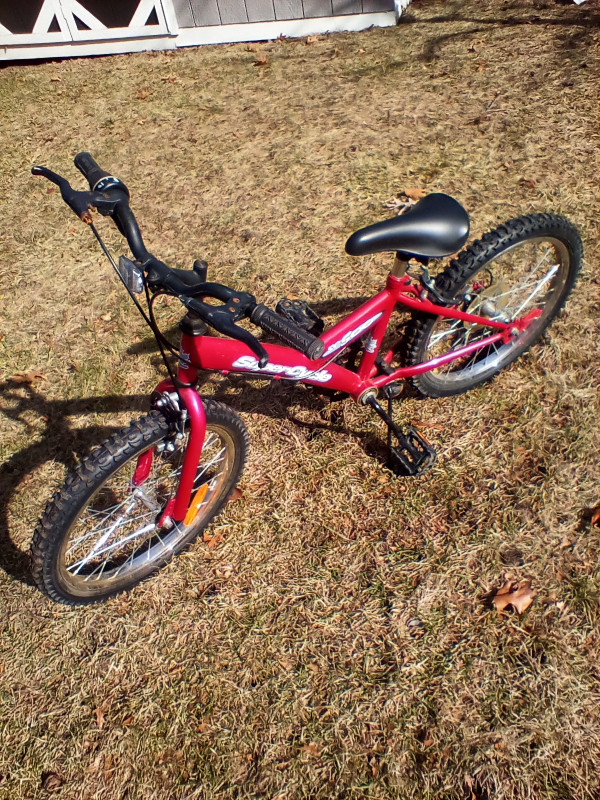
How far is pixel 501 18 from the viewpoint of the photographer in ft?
19.8

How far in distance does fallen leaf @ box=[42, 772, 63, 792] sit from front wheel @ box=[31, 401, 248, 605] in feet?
2.05

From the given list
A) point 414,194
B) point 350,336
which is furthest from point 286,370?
point 414,194

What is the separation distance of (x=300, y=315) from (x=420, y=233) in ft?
1.85

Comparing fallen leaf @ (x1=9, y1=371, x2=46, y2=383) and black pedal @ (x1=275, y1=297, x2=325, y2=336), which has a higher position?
black pedal @ (x1=275, y1=297, x2=325, y2=336)

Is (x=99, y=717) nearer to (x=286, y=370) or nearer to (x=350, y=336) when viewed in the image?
(x=286, y=370)

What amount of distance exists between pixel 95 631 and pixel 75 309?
87.8 inches

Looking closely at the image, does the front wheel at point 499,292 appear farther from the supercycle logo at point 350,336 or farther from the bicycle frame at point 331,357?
the supercycle logo at point 350,336

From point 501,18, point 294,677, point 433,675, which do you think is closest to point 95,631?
point 294,677

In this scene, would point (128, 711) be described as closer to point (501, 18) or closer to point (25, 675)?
point (25, 675)

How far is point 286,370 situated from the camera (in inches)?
92.7

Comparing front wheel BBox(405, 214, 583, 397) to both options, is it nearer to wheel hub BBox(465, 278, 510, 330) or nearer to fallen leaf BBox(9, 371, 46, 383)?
wheel hub BBox(465, 278, 510, 330)

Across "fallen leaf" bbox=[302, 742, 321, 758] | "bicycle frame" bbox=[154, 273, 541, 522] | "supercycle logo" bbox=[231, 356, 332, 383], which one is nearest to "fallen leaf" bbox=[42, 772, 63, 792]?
"fallen leaf" bbox=[302, 742, 321, 758]

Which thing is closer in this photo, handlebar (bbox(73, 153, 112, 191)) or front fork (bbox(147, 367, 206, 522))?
handlebar (bbox(73, 153, 112, 191))

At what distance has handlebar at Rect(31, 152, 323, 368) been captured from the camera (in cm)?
168
